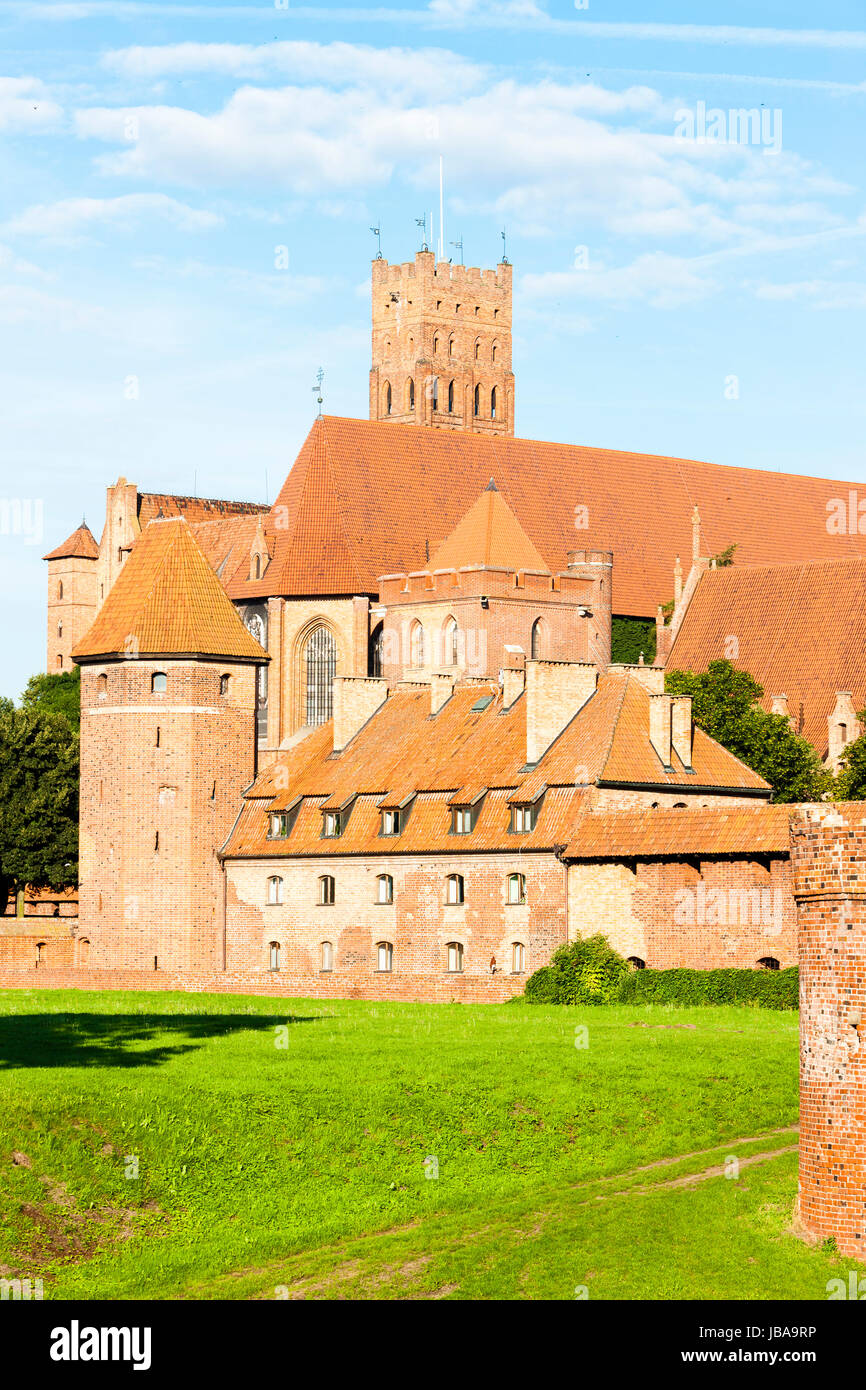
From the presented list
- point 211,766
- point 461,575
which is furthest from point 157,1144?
point 461,575

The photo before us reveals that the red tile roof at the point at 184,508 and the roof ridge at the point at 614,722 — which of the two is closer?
the roof ridge at the point at 614,722

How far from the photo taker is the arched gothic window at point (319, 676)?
86250 mm

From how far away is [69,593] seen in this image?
147125 mm

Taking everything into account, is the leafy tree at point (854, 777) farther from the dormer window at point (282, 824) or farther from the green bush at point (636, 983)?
the dormer window at point (282, 824)

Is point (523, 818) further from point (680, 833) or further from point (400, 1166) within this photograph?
point (400, 1166)

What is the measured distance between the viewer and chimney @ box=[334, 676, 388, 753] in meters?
67.2

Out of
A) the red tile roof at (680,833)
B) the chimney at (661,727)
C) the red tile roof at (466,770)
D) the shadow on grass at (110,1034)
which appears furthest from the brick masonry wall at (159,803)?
the shadow on grass at (110,1034)

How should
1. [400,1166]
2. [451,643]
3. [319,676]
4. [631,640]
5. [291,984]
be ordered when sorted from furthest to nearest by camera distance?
1. [631,640]
2. [319,676]
3. [451,643]
4. [291,984]
5. [400,1166]

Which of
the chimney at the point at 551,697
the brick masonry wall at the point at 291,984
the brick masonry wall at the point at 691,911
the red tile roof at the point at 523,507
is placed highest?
the red tile roof at the point at 523,507

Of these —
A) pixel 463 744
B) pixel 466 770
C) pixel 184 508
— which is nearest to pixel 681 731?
pixel 466 770

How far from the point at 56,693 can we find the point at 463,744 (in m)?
63.3

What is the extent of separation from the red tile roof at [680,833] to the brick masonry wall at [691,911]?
37cm
